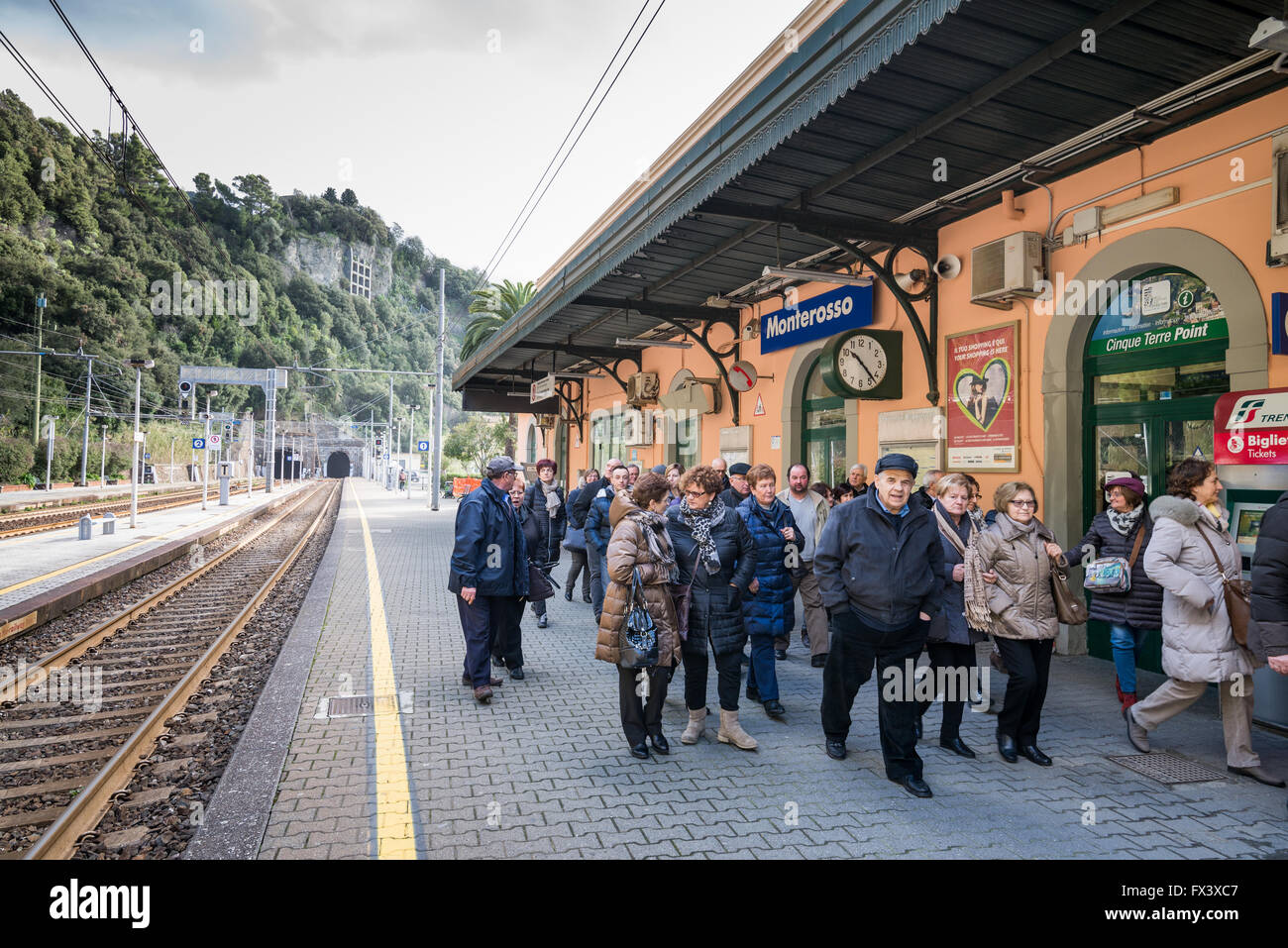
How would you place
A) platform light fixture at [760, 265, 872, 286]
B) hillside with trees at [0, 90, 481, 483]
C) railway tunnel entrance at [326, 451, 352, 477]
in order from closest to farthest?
1. platform light fixture at [760, 265, 872, 286]
2. hillside with trees at [0, 90, 481, 483]
3. railway tunnel entrance at [326, 451, 352, 477]

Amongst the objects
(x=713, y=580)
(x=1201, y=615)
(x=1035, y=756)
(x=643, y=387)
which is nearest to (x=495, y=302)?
(x=643, y=387)

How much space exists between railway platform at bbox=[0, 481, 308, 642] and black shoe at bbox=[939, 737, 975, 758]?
28.6 feet

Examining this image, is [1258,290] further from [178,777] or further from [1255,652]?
[178,777]

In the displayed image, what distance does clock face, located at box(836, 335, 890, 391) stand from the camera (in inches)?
341

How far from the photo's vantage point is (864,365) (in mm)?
8734

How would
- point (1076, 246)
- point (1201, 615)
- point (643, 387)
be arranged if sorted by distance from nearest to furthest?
point (1201, 615) → point (1076, 246) → point (643, 387)

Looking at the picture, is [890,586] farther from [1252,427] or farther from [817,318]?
[817,318]

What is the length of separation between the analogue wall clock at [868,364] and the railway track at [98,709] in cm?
690

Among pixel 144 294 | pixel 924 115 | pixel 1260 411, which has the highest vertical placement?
pixel 144 294

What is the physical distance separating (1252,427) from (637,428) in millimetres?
12181

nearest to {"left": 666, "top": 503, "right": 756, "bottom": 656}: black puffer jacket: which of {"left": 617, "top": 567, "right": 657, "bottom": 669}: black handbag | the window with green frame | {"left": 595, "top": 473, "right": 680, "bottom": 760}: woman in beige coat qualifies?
{"left": 595, "top": 473, "right": 680, "bottom": 760}: woman in beige coat

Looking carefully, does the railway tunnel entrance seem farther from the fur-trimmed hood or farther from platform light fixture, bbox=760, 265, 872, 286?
the fur-trimmed hood

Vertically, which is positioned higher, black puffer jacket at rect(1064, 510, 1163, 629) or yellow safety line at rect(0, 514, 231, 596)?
black puffer jacket at rect(1064, 510, 1163, 629)
